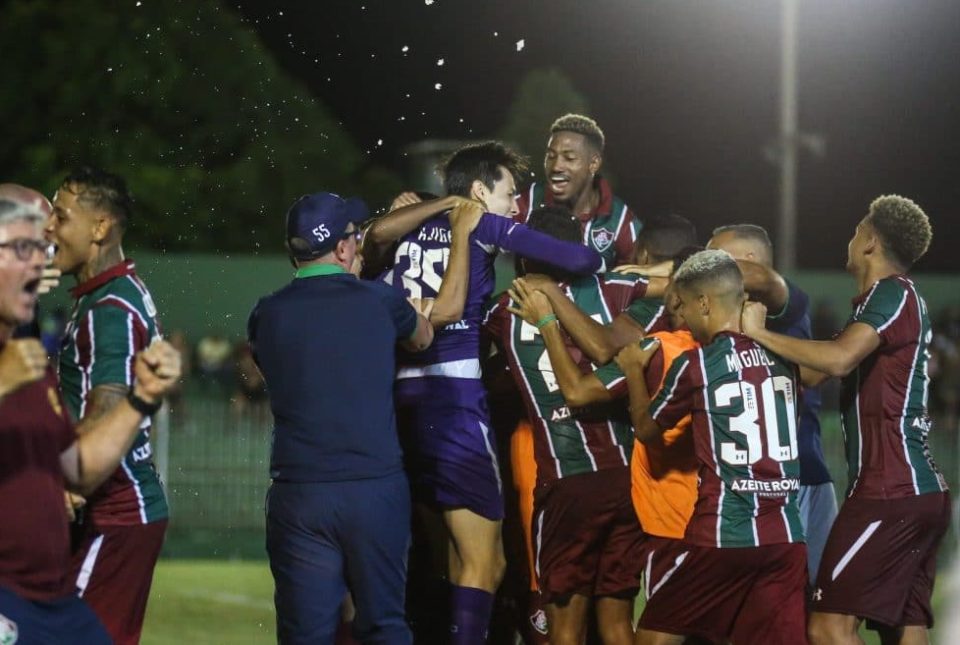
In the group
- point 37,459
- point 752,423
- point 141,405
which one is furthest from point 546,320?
point 37,459

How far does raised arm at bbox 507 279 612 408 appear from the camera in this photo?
702 cm

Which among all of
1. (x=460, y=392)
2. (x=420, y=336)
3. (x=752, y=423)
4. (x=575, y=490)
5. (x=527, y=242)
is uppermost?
(x=527, y=242)

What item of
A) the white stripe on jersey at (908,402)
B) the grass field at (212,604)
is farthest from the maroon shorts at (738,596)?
the grass field at (212,604)

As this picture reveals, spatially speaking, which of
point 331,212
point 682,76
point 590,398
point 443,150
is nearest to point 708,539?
point 590,398

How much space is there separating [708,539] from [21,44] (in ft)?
83.5

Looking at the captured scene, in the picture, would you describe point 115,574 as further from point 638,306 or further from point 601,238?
point 601,238

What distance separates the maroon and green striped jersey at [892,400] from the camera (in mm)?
7000

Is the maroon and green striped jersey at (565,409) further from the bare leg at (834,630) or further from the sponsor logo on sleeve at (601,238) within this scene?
the bare leg at (834,630)

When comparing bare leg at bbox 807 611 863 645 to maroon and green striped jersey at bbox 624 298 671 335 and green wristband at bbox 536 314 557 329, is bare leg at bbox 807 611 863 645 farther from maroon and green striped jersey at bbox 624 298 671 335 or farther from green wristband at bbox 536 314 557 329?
green wristband at bbox 536 314 557 329

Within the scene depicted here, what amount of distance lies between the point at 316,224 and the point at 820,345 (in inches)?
93.3

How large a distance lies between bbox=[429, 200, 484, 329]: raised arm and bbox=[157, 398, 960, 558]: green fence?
9.18 meters

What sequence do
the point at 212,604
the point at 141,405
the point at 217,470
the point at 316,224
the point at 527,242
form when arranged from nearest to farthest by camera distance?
the point at 141,405
the point at 316,224
the point at 527,242
the point at 212,604
the point at 217,470

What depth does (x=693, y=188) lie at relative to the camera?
53.2 meters

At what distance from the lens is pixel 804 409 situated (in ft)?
26.5
